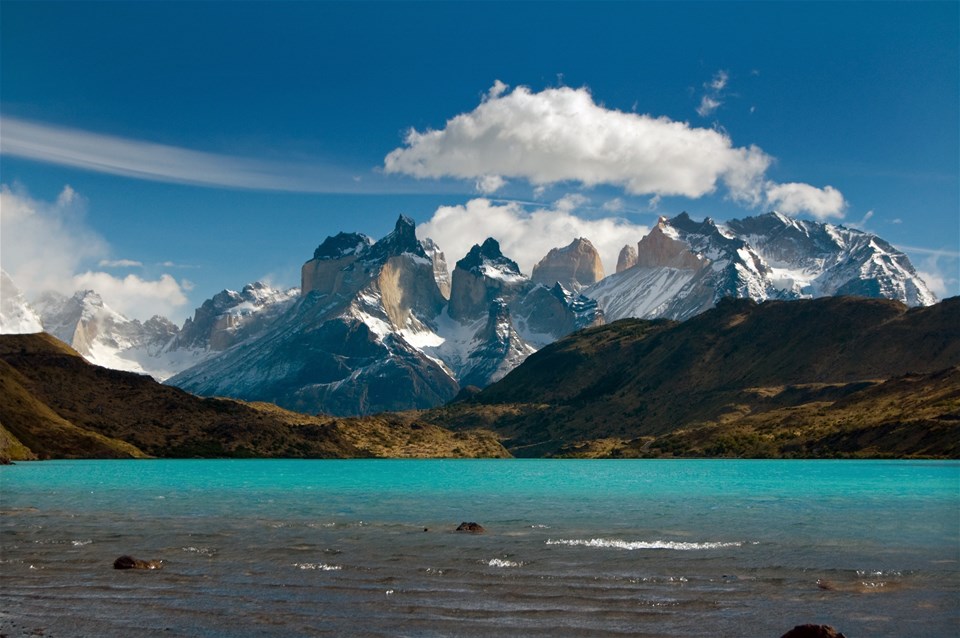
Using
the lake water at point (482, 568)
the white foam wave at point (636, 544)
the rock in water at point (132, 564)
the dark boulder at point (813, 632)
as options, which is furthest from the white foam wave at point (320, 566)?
the dark boulder at point (813, 632)

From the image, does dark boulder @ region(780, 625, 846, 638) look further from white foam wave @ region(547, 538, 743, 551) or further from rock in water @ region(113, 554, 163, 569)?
rock in water @ region(113, 554, 163, 569)

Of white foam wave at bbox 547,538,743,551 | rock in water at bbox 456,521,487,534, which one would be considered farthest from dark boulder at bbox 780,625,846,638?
rock in water at bbox 456,521,487,534

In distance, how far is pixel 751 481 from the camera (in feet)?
414

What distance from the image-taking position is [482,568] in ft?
140

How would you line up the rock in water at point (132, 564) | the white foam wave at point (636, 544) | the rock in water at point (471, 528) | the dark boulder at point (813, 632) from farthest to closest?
the rock in water at point (471, 528) < the white foam wave at point (636, 544) < the rock in water at point (132, 564) < the dark boulder at point (813, 632)

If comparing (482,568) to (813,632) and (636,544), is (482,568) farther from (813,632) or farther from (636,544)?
(813,632)

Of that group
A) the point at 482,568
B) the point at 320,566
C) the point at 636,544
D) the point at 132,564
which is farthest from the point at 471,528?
the point at 132,564

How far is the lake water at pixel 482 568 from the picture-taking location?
31.1 meters

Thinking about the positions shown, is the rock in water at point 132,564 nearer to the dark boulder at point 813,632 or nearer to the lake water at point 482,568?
the lake water at point 482,568

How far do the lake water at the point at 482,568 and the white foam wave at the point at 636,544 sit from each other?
283 millimetres

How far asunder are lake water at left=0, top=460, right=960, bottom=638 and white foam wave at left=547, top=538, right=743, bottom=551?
0.28 m

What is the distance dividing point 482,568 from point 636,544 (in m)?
12.7

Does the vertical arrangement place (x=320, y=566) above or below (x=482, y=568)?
below

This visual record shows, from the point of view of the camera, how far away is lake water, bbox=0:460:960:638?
102 ft
